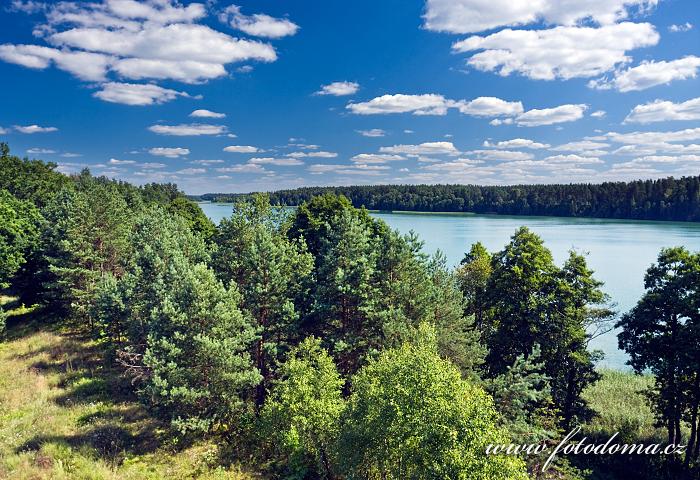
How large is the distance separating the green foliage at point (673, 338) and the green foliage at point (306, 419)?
18.6 m

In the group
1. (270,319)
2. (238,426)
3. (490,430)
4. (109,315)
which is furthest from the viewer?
(109,315)

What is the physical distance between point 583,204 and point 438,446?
16391 cm

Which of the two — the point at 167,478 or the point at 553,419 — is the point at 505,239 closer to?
the point at 553,419

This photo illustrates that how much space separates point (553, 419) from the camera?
2262 centimetres

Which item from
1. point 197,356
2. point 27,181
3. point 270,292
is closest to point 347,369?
point 270,292

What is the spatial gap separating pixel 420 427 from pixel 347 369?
14137 millimetres

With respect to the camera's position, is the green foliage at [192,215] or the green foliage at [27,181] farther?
the green foliage at [27,181]

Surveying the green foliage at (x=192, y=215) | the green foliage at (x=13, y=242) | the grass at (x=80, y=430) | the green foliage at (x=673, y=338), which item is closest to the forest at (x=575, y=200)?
the green foliage at (x=192, y=215)

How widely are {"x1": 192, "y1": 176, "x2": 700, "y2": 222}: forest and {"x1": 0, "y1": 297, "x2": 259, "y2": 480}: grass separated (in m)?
67.6

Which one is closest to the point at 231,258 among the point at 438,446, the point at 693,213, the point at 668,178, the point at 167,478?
the point at 167,478

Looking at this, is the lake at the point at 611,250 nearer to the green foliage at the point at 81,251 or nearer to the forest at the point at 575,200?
the green foliage at the point at 81,251

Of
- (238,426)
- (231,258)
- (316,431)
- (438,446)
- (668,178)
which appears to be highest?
(668,178)

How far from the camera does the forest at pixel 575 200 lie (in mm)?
129250

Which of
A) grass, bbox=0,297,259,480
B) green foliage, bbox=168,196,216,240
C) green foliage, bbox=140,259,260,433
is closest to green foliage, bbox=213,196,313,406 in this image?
green foliage, bbox=140,259,260,433
